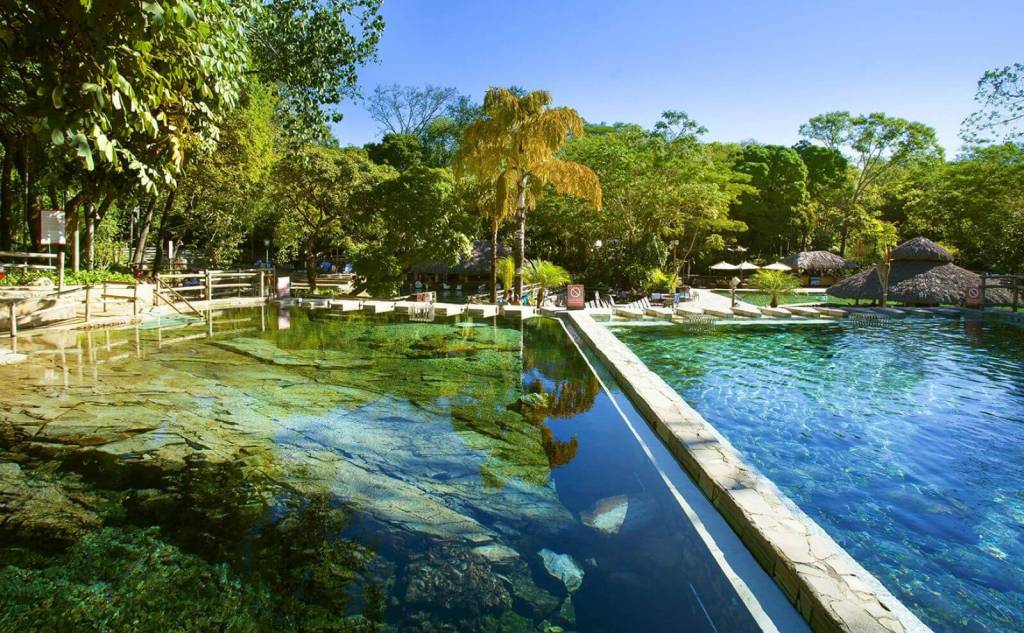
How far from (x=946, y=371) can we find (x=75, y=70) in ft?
38.0

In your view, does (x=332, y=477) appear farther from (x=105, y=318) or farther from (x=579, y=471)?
(x=105, y=318)

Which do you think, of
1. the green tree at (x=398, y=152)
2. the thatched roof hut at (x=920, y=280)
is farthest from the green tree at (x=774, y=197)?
the green tree at (x=398, y=152)

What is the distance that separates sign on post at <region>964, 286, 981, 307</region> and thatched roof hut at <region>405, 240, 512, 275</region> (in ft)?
55.9

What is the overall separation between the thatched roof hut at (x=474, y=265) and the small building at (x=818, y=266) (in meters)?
15.3

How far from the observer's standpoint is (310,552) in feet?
11.3

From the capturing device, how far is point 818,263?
30.5m

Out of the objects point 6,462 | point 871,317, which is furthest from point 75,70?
point 871,317

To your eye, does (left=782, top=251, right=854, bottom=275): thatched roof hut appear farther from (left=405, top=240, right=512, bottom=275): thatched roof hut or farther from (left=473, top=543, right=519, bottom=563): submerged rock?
(left=473, top=543, right=519, bottom=563): submerged rock

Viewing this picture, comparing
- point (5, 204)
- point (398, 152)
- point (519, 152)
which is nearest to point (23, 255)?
point (5, 204)

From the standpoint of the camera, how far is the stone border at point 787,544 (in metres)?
2.62

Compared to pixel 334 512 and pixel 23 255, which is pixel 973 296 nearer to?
pixel 334 512

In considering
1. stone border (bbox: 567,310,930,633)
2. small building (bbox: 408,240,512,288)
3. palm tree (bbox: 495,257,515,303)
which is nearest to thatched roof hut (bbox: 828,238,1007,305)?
palm tree (bbox: 495,257,515,303)

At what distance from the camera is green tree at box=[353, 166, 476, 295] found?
18.5 m

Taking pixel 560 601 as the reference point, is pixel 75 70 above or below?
above
